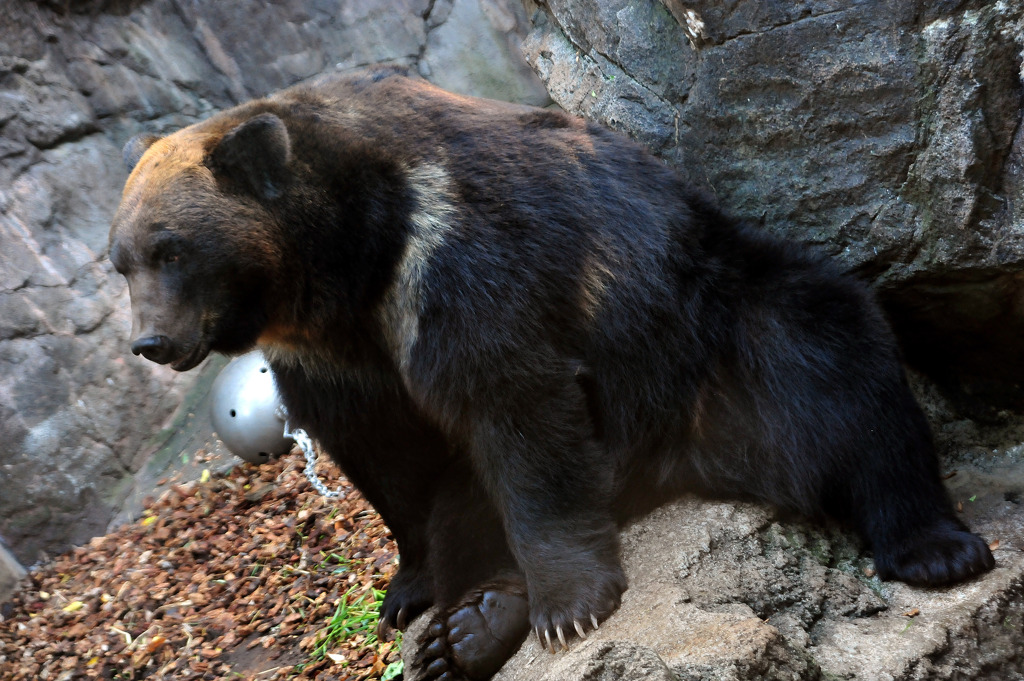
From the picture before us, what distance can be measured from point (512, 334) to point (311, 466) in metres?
3.81

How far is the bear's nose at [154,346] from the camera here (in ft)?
11.5

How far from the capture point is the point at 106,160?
8.05 m

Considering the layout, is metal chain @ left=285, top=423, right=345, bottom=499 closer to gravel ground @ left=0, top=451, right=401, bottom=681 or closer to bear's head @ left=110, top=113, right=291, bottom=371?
gravel ground @ left=0, top=451, right=401, bottom=681

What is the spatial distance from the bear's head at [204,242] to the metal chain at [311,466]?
2996 mm

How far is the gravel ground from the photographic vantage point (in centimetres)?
525

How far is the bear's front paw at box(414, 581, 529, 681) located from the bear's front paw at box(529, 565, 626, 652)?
15 centimetres

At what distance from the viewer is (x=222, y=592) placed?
240 inches

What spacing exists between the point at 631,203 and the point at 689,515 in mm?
1353

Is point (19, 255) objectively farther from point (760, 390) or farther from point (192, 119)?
point (760, 390)

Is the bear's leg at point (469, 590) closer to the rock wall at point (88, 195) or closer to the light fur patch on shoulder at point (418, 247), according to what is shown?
the light fur patch on shoulder at point (418, 247)

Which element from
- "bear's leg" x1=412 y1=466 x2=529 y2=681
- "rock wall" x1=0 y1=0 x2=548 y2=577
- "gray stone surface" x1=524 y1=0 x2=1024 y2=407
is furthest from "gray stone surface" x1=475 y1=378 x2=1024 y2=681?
"rock wall" x1=0 y1=0 x2=548 y2=577

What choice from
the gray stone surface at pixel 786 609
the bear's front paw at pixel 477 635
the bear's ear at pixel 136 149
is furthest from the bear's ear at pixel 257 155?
the gray stone surface at pixel 786 609

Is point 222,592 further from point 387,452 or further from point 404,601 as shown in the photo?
point 387,452

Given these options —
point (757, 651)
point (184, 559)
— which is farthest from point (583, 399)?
point (184, 559)
